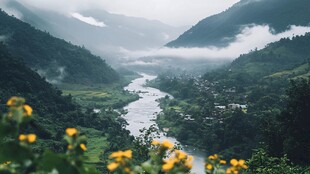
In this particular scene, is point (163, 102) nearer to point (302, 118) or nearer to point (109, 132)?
point (109, 132)

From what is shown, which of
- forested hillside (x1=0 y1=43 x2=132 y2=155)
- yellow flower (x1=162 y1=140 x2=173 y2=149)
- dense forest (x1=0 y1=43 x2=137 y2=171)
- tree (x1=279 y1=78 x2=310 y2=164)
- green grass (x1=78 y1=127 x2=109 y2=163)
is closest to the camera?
yellow flower (x1=162 y1=140 x2=173 y2=149)

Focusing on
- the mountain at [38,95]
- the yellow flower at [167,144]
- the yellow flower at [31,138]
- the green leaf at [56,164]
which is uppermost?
the yellow flower at [31,138]

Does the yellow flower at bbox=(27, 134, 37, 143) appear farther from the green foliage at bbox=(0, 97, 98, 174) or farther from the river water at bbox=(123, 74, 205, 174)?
the river water at bbox=(123, 74, 205, 174)

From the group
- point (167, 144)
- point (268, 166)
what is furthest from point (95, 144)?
point (167, 144)

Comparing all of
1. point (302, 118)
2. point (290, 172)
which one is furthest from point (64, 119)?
point (290, 172)

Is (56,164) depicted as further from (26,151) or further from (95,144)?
(95,144)

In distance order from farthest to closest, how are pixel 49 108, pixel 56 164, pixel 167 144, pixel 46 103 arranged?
pixel 46 103 → pixel 49 108 → pixel 167 144 → pixel 56 164

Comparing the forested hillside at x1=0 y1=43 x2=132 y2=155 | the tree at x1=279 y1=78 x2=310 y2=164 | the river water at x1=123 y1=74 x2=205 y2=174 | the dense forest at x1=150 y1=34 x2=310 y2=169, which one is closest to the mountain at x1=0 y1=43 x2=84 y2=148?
the forested hillside at x1=0 y1=43 x2=132 y2=155

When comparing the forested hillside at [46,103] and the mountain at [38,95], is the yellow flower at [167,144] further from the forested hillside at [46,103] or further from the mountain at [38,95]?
the mountain at [38,95]

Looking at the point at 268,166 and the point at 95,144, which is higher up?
the point at 268,166

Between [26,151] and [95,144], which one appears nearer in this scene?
[26,151]

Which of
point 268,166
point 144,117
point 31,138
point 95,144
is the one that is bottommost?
point 95,144

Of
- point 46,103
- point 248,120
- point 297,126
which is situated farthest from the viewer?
point 46,103

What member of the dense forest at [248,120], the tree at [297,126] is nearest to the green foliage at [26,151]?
the dense forest at [248,120]
